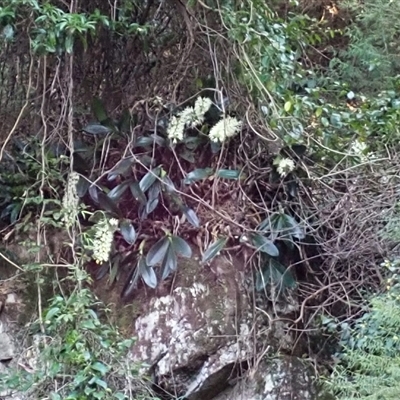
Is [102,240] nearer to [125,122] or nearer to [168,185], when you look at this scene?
[168,185]

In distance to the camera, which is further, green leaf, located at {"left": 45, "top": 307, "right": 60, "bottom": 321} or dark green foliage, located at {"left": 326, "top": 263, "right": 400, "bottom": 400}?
green leaf, located at {"left": 45, "top": 307, "right": 60, "bottom": 321}

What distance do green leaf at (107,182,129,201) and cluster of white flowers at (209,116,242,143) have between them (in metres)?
0.31

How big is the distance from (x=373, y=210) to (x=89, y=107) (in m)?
1.01

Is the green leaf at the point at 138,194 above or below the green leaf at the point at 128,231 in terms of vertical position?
above

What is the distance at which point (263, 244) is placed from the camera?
176 cm

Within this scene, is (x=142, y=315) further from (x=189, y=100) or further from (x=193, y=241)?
(x=189, y=100)

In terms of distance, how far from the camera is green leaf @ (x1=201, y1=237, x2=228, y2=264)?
5.72 feet

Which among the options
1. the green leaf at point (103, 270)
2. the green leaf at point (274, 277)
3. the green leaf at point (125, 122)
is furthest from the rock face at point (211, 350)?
the green leaf at point (125, 122)

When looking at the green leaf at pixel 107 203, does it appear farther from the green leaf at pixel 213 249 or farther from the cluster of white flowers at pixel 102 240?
the green leaf at pixel 213 249

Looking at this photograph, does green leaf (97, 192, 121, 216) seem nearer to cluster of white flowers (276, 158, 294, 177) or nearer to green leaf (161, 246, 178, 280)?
green leaf (161, 246, 178, 280)

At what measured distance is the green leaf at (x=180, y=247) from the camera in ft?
5.67

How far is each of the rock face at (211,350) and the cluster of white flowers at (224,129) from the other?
0.46 metres

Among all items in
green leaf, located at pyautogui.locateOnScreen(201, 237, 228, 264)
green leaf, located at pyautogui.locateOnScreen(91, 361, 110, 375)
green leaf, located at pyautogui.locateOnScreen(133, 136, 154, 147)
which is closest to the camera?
green leaf, located at pyautogui.locateOnScreen(91, 361, 110, 375)

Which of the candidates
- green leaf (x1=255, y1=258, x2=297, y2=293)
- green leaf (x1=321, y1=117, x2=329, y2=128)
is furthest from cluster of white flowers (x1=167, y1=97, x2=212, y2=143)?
green leaf (x1=255, y1=258, x2=297, y2=293)
